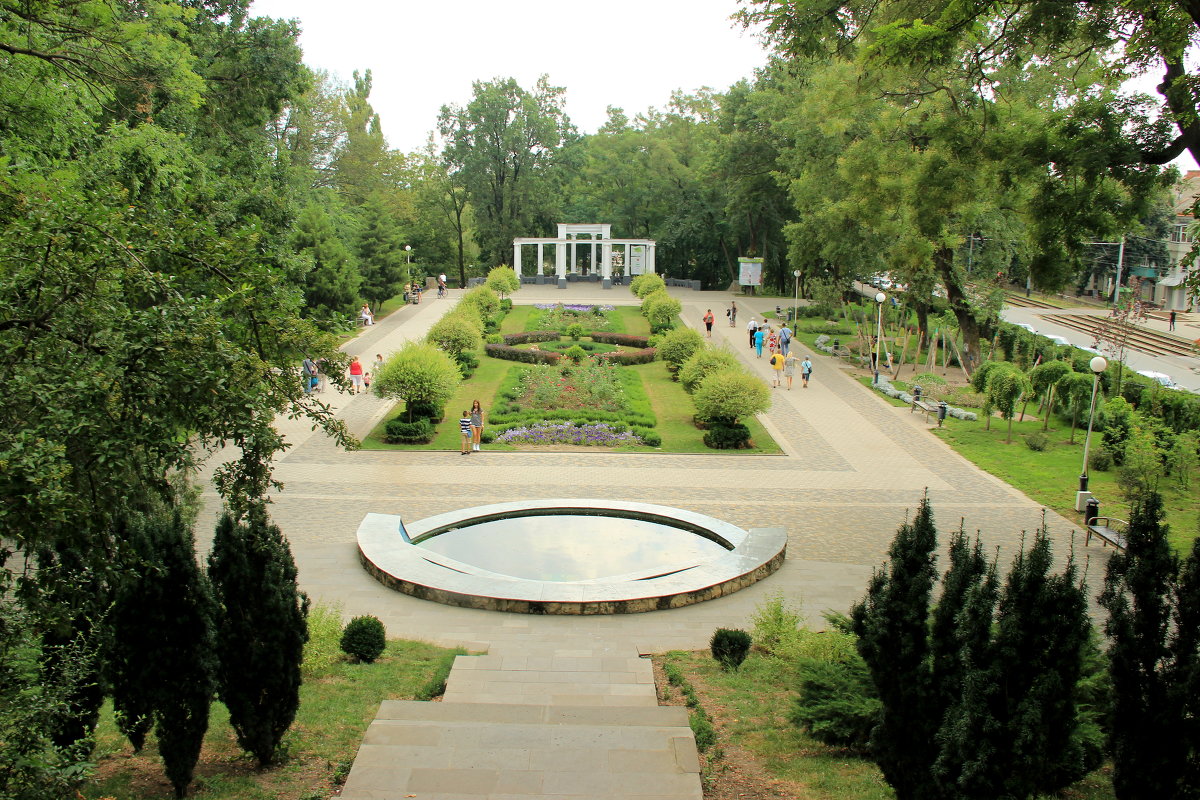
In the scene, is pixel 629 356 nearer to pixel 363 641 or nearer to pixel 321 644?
pixel 363 641

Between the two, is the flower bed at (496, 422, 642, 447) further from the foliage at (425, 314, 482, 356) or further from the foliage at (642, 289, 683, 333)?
the foliage at (642, 289, 683, 333)

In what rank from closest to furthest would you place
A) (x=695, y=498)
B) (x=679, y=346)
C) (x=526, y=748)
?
(x=526, y=748) → (x=695, y=498) → (x=679, y=346)

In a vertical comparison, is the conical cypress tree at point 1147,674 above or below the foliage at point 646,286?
below

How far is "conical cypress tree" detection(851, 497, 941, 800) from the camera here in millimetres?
6645

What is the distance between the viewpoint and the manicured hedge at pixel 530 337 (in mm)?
34281

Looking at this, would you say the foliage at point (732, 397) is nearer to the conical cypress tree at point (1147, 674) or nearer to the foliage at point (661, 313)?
the foliage at point (661, 313)

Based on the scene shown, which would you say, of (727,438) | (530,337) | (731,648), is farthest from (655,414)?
(731,648)

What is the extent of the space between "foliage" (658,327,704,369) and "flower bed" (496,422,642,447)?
274 inches

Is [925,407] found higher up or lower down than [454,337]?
lower down

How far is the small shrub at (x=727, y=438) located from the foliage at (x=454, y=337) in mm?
10214

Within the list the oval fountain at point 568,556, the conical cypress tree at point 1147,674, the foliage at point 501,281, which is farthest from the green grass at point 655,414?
the conical cypress tree at point 1147,674

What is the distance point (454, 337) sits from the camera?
2866 cm

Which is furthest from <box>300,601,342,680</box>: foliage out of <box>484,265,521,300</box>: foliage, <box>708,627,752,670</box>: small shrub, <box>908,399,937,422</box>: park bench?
<box>484,265,521,300</box>: foliage

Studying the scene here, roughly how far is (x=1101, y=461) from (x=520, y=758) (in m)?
17.5
